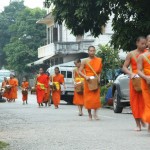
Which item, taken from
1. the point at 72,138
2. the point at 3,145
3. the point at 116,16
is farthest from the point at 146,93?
the point at 116,16

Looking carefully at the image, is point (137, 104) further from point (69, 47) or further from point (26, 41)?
point (26, 41)

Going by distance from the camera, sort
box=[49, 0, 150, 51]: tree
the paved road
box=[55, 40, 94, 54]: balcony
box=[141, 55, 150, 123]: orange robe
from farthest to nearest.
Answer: box=[55, 40, 94, 54]: balcony, box=[49, 0, 150, 51]: tree, box=[141, 55, 150, 123]: orange robe, the paved road

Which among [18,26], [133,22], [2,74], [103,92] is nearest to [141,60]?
[133,22]

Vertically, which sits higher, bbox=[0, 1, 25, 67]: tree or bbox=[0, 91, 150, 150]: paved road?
bbox=[0, 1, 25, 67]: tree

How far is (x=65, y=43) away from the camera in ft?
183

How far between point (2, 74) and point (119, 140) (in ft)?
160

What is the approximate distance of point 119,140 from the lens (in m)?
10.5

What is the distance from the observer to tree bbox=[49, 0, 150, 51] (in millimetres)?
23297

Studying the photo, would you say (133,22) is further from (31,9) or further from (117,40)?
(31,9)

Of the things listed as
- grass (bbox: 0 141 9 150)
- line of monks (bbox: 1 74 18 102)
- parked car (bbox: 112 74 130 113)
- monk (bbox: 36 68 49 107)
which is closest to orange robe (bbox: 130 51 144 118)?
grass (bbox: 0 141 9 150)

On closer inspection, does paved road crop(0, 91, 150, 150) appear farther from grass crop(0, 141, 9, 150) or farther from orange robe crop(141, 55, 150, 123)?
orange robe crop(141, 55, 150, 123)

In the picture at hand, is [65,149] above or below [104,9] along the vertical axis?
below

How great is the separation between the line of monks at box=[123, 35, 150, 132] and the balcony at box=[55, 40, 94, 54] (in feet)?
128

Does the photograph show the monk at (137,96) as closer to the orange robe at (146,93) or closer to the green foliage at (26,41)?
the orange robe at (146,93)
